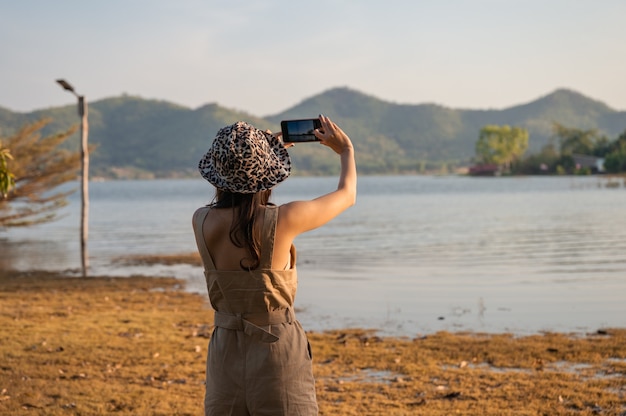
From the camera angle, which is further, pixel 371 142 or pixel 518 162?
pixel 371 142

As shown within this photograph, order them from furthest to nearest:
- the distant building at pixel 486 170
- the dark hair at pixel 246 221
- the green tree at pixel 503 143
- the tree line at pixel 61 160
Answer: the distant building at pixel 486 170 < the green tree at pixel 503 143 < the tree line at pixel 61 160 < the dark hair at pixel 246 221

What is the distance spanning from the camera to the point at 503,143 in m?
145

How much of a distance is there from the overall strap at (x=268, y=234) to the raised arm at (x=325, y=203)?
0.02m

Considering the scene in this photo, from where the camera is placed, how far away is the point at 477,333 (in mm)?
9281

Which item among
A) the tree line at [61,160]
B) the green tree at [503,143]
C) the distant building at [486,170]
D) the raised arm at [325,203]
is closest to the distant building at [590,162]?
the tree line at [61,160]

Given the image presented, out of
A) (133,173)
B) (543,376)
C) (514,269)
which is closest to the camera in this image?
(543,376)

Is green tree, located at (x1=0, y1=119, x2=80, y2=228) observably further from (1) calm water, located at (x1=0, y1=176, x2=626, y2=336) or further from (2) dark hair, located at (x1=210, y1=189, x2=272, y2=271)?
(2) dark hair, located at (x1=210, y1=189, x2=272, y2=271)

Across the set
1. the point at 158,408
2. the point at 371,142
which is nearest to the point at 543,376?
the point at 158,408

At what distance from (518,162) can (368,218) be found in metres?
101

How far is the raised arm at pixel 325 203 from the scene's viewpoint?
2518 millimetres

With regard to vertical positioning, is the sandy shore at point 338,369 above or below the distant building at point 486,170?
below

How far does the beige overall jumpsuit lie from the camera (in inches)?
99.3

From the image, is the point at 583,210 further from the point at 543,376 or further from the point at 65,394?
the point at 65,394

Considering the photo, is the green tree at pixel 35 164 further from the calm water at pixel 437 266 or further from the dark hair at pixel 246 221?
the dark hair at pixel 246 221
